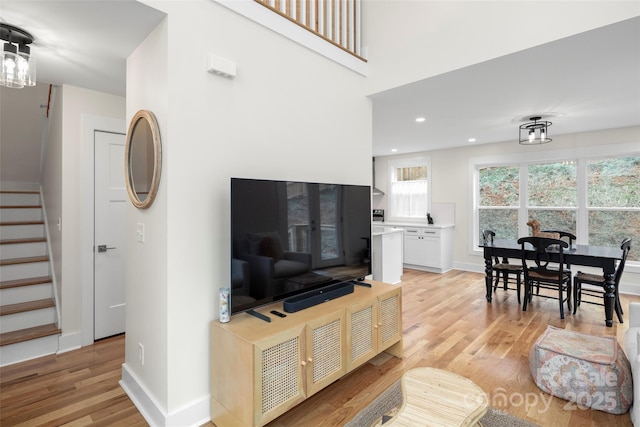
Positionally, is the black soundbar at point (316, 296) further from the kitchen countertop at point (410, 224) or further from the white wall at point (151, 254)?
the kitchen countertop at point (410, 224)

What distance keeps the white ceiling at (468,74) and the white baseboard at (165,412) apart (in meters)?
2.26

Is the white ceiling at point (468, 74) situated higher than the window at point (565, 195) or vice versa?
the white ceiling at point (468, 74)

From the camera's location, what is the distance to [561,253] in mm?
3578

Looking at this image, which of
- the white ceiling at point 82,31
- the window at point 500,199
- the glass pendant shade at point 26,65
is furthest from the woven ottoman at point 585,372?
the glass pendant shade at point 26,65

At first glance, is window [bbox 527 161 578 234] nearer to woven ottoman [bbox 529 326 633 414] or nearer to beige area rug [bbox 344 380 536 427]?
woven ottoman [bbox 529 326 633 414]

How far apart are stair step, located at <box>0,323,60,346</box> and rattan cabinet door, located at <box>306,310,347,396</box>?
2.42 meters

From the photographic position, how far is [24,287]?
307 centimetres

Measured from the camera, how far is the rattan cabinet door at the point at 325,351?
6.42 ft

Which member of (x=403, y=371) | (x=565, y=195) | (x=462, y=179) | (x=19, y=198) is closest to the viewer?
(x=403, y=371)

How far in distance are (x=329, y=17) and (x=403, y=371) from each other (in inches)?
121

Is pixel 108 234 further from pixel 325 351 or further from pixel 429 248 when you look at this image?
pixel 429 248

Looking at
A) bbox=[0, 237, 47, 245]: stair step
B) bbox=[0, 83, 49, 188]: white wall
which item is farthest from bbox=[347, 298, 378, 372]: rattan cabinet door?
bbox=[0, 83, 49, 188]: white wall

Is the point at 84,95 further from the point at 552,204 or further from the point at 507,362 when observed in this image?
the point at 552,204

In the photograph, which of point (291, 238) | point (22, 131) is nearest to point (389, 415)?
point (291, 238)
